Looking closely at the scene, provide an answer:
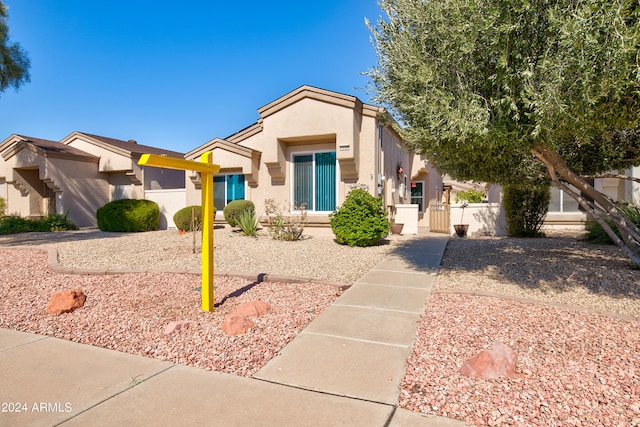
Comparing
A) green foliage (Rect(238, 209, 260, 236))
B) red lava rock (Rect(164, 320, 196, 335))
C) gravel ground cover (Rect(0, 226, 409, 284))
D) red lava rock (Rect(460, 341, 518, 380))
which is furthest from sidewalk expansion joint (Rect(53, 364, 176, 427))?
green foliage (Rect(238, 209, 260, 236))

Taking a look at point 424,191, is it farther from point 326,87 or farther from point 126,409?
point 126,409

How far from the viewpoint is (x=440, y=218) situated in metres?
16.1

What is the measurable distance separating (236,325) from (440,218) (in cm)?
1357

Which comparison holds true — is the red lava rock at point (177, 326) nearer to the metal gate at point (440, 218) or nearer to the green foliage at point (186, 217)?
the green foliage at point (186, 217)

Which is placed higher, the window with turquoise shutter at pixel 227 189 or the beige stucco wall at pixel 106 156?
the beige stucco wall at pixel 106 156

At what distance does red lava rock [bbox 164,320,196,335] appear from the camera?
411 centimetres

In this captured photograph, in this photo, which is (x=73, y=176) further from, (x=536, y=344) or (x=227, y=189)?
(x=536, y=344)

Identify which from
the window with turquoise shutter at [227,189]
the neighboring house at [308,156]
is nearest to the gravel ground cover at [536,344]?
the neighboring house at [308,156]

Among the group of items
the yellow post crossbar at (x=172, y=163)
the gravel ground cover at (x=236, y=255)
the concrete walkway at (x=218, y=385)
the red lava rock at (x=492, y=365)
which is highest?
the yellow post crossbar at (x=172, y=163)

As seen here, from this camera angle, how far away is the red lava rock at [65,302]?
486cm

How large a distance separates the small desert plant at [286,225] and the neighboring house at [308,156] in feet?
1.52

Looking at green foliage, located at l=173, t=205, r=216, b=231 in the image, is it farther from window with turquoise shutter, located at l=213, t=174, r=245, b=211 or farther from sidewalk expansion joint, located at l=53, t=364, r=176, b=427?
sidewalk expansion joint, located at l=53, t=364, r=176, b=427

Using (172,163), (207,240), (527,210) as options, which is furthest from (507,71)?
(527,210)

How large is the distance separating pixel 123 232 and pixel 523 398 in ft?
49.4
